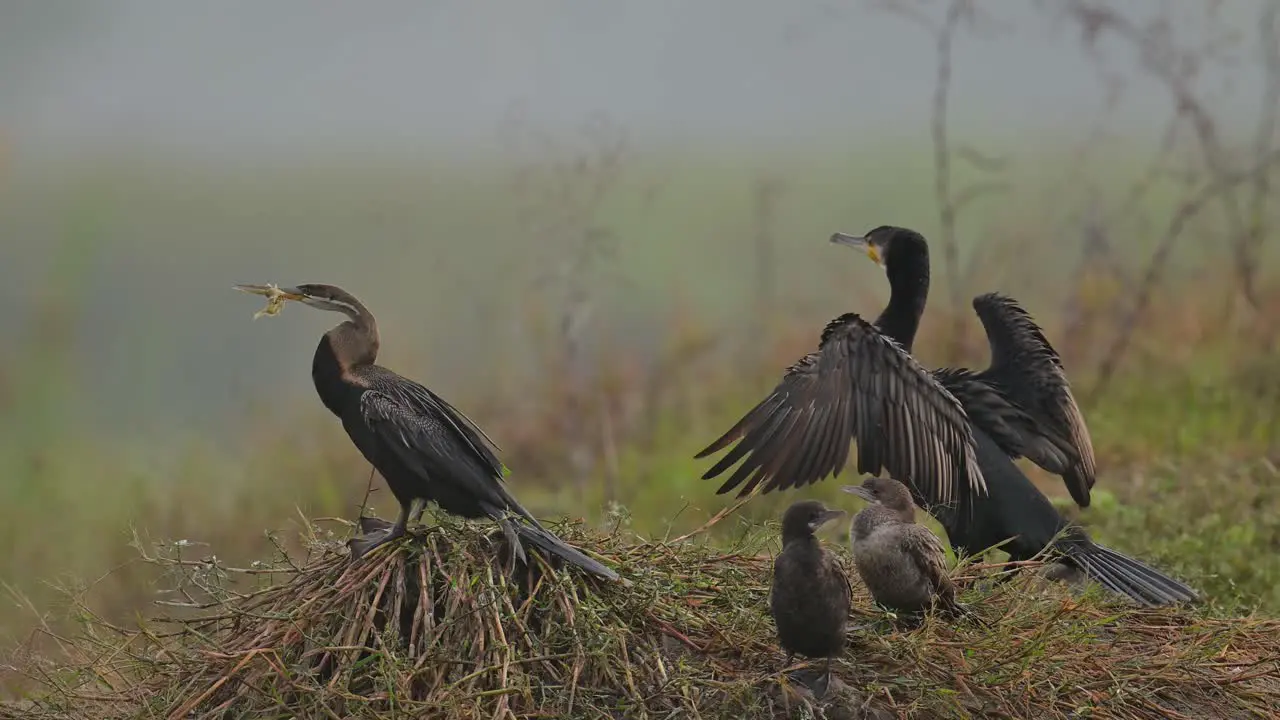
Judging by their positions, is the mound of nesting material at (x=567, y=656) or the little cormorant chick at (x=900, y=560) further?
the little cormorant chick at (x=900, y=560)

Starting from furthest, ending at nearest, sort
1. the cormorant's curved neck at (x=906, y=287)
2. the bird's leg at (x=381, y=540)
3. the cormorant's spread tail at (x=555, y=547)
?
the cormorant's curved neck at (x=906, y=287)
the bird's leg at (x=381, y=540)
the cormorant's spread tail at (x=555, y=547)

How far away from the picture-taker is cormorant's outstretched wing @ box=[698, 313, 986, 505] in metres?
5.07

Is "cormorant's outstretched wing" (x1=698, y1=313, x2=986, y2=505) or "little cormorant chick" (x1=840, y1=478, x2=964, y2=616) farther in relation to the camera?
"cormorant's outstretched wing" (x1=698, y1=313, x2=986, y2=505)

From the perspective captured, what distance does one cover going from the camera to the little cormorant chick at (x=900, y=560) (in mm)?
4457

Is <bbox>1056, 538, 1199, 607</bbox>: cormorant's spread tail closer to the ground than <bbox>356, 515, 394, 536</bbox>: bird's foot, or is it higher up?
closer to the ground

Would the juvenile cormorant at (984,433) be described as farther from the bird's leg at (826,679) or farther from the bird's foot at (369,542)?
the bird's foot at (369,542)

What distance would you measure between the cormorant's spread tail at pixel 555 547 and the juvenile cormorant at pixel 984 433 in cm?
51

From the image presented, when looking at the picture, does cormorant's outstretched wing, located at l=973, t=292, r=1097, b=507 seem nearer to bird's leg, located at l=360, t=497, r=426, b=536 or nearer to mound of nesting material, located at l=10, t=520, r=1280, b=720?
mound of nesting material, located at l=10, t=520, r=1280, b=720

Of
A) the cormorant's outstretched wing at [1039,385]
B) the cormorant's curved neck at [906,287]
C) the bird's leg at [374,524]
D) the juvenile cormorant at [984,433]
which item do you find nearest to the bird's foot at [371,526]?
the bird's leg at [374,524]

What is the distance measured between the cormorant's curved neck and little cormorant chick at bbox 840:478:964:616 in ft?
4.98

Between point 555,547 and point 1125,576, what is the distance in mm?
2153

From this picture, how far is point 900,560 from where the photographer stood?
14.6ft

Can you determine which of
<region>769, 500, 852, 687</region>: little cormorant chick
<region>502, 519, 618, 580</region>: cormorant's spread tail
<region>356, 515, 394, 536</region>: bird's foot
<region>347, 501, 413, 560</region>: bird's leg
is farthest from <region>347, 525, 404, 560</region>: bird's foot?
<region>769, 500, 852, 687</region>: little cormorant chick

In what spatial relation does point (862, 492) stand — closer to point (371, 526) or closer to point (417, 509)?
point (417, 509)
